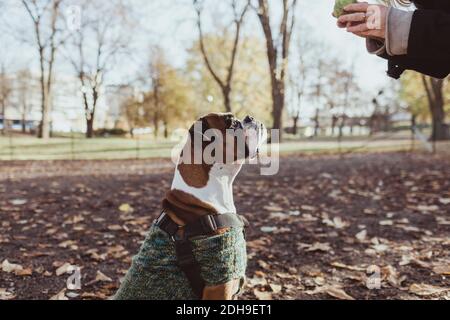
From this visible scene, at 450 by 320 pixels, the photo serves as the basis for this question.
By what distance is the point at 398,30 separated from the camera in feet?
6.16

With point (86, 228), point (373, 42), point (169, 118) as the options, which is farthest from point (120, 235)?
point (169, 118)

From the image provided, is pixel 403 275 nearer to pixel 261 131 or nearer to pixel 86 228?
pixel 261 131

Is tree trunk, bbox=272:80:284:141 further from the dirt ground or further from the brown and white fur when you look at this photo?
the brown and white fur

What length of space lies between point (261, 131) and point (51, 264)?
9.55 feet

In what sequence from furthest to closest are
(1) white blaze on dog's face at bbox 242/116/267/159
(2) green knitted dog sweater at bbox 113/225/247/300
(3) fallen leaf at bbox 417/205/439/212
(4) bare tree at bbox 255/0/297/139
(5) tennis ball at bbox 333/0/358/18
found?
(4) bare tree at bbox 255/0/297/139
(3) fallen leaf at bbox 417/205/439/212
(1) white blaze on dog's face at bbox 242/116/267/159
(2) green knitted dog sweater at bbox 113/225/247/300
(5) tennis ball at bbox 333/0/358/18

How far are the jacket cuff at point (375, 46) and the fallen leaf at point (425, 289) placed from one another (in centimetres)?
250

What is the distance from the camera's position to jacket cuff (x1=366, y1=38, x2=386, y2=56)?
2.05m

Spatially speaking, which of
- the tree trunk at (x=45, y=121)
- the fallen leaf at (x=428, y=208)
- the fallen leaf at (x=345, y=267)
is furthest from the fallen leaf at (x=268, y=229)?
the tree trunk at (x=45, y=121)

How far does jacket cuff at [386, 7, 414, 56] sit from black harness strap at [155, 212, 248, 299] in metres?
1.34

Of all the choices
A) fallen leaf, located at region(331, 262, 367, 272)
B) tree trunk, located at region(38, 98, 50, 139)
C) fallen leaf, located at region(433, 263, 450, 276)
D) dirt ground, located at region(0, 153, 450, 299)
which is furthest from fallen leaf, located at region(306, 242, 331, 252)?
tree trunk, located at region(38, 98, 50, 139)

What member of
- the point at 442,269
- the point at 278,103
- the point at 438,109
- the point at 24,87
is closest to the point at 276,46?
the point at 278,103

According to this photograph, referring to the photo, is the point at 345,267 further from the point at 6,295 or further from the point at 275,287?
the point at 6,295

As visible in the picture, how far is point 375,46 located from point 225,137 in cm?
125

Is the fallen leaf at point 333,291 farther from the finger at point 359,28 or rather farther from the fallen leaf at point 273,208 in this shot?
the fallen leaf at point 273,208
